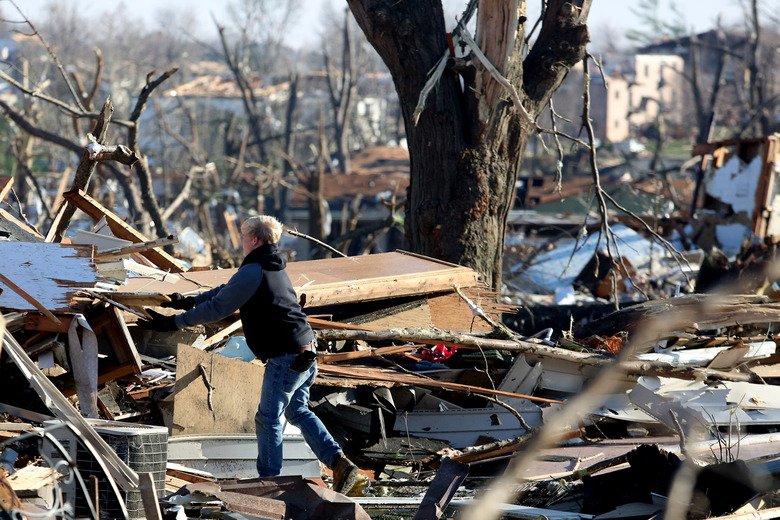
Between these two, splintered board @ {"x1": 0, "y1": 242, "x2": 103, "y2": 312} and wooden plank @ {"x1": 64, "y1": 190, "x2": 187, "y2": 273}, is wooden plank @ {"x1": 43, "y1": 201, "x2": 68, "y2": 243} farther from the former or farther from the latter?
splintered board @ {"x1": 0, "y1": 242, "x2": 103, "y2": 312}

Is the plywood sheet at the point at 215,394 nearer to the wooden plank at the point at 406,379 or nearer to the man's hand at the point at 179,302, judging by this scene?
the man's hand at the point at 179,302

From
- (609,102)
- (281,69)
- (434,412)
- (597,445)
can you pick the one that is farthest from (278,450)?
(281,69)

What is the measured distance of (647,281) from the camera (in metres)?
11.9

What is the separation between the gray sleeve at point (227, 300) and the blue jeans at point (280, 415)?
0.42 meters

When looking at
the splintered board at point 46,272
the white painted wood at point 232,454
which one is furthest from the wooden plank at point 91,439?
the white painted wood at point 232,454

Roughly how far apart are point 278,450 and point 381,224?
260 inches

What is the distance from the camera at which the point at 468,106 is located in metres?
6.88

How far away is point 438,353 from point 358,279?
35.6 inches

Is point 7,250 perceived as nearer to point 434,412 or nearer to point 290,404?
point 290,404

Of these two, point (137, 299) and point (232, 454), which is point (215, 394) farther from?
point (137, 299)

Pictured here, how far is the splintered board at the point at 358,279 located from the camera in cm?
545

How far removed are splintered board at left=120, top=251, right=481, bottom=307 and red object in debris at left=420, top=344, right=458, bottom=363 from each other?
0.46 metres

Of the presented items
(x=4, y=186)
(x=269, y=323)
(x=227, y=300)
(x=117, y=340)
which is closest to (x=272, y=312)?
(x=269, y=323)

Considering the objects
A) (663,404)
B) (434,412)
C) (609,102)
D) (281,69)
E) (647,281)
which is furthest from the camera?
(281,69)
